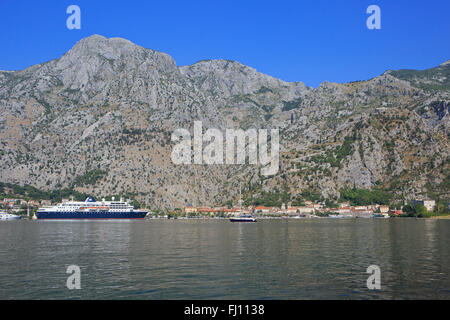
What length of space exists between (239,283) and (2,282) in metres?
21.2

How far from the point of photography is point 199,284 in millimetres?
38562

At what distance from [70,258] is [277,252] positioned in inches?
1101

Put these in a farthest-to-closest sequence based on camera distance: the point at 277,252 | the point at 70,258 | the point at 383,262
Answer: the point at 277,252, the point at 70,258, the point at 383,262

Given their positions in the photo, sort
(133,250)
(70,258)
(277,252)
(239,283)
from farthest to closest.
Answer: (133,250)
(277,252)
(70,258)
(239,283)

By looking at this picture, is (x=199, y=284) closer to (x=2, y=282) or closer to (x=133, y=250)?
(x=2, y=282)

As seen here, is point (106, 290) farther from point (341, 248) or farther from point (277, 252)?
point (341, 248)

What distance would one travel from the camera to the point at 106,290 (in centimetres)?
3669
